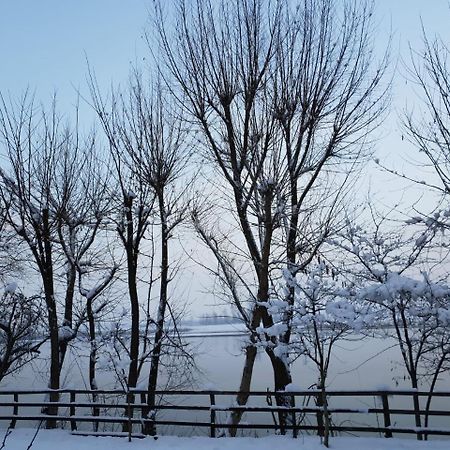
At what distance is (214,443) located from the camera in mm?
10430

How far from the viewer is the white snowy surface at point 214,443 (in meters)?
9.45

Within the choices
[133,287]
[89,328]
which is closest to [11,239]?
[89,328]

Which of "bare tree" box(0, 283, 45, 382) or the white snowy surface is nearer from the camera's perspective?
"bare tree" box(0, 283, 45, 382)

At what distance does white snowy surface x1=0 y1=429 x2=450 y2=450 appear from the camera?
31.0ft

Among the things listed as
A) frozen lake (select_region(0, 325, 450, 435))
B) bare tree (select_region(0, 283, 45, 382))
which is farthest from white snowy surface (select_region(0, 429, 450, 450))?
frozen lake (select_region(0, 325, 450, 435))

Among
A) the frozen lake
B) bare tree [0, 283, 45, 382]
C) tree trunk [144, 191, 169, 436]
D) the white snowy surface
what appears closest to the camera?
bare tree [0, 283, 45, 382]

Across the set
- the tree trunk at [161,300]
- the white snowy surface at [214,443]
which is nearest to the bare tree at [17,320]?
the white snowy surface at [214,443]

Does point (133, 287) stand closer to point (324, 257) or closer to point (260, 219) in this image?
point (260, 219)

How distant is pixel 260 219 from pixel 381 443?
532cm

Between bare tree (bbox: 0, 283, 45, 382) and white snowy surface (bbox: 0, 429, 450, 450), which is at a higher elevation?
bare tree (bbox: 0, 283, 45, 382)

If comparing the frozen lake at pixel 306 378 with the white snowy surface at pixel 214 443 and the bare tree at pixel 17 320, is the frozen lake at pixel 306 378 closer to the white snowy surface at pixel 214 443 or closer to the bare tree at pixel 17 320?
the bare tree at pixel 17 320

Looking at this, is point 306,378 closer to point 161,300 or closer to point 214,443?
point 161,300

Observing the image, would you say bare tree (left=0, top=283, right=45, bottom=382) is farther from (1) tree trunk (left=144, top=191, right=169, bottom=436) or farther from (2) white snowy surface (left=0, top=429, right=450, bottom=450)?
(1) tree trunk (left=144, top=191, right=169, bottom=436)

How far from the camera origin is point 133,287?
13898 mm
